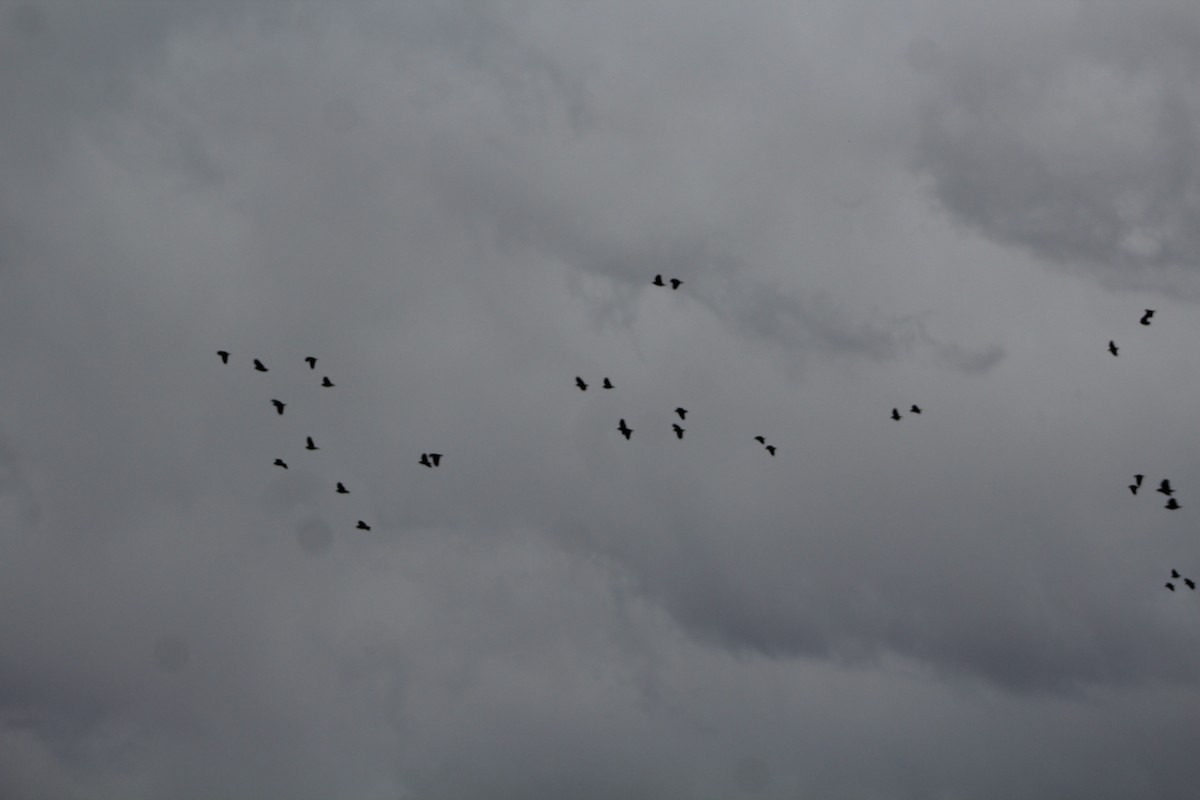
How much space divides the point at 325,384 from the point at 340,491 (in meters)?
10.6

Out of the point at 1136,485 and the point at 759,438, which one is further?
the point at 759,438

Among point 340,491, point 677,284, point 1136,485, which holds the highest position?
point 677,284

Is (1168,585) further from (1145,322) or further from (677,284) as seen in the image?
(677,284)

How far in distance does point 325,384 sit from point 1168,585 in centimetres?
8399

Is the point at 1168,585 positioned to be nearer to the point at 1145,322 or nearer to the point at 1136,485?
the point at 1136,485

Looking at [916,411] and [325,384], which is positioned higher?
[916,411]

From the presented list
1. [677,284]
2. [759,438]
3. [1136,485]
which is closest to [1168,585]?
[1136,485]

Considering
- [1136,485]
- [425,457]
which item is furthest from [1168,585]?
[425,457]

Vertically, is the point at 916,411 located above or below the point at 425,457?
above

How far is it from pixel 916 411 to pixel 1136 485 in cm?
2233

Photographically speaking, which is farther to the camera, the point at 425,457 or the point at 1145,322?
the point at 425,457

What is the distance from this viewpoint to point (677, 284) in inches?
5551

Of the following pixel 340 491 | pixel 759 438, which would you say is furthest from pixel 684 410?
pixel 340 491

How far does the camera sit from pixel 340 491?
147 metres
